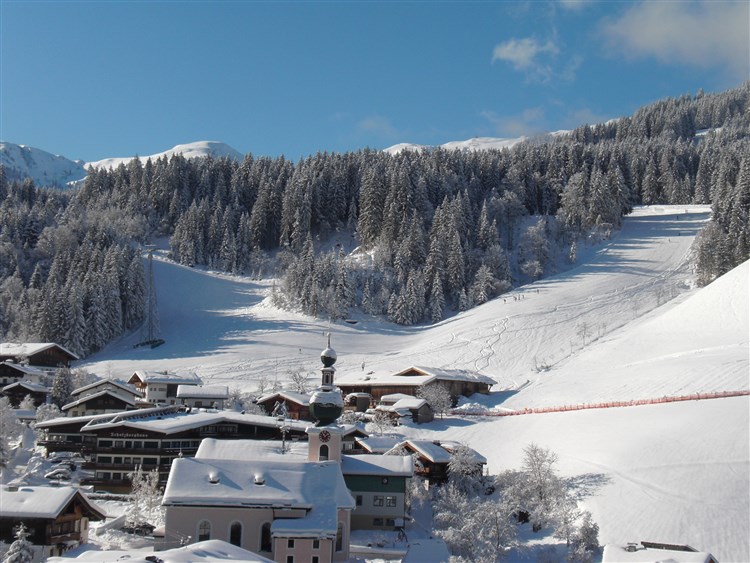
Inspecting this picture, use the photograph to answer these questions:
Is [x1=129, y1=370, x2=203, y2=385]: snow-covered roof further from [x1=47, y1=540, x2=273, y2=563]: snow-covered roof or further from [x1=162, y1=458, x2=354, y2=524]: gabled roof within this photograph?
[x1=47, y1=540, x2=273, y2=563]: snow-covered roof

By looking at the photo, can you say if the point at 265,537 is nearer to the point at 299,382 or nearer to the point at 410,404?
the point at 410,404

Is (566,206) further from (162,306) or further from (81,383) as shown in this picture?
(81,383)

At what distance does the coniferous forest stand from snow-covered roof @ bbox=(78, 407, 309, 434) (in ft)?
136

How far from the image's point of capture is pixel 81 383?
67.8 metres

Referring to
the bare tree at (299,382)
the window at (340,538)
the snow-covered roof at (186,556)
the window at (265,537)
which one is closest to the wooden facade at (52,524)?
the window at (265,537)

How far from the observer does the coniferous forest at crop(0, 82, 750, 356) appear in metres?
96.1

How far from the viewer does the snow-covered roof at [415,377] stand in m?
68.1

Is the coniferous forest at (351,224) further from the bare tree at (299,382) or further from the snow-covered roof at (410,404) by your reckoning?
the snow-covered roof at (410,404)

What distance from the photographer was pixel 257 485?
3397 cm

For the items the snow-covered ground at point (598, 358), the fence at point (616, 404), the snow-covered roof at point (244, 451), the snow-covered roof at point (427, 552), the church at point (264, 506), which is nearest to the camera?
the church at point (264, 506)

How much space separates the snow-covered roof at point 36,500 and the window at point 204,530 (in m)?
5.24

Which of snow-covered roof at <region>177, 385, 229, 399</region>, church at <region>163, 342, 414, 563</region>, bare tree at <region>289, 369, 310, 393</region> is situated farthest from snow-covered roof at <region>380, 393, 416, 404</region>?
church at <region>163, 342, 414, 563</region>

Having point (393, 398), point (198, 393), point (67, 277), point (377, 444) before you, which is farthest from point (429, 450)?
point (67, 277)

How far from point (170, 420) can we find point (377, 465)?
15.3m
